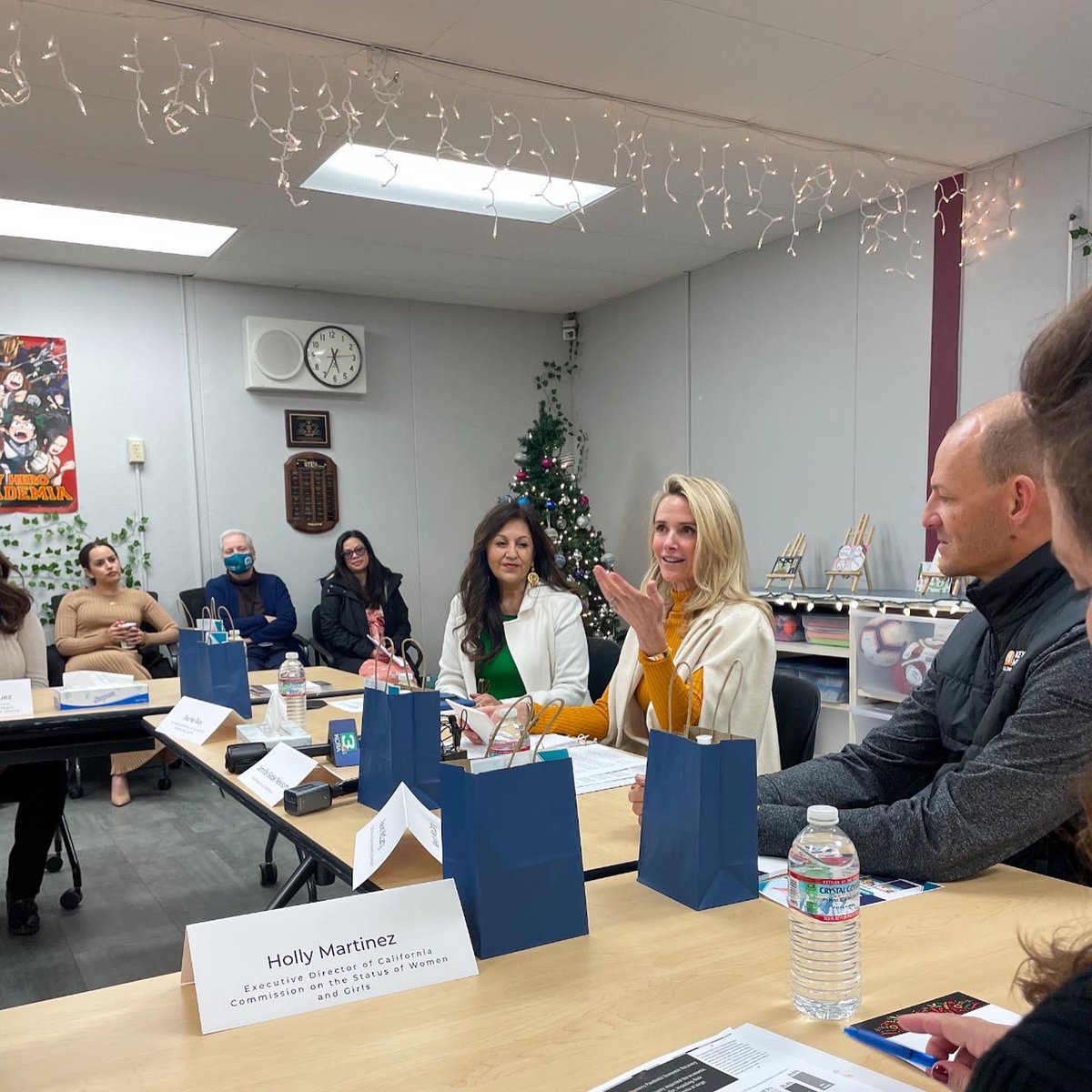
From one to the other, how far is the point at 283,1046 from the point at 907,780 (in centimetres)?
122

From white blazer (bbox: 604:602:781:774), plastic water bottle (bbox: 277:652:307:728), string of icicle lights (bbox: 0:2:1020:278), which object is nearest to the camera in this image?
white blazer (bbox: 604:602:781:774)

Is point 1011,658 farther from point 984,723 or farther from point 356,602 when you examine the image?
point 356,602

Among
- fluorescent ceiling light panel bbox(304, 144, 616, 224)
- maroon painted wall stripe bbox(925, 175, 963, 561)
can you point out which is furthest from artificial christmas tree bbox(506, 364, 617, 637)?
maroon painted wall stripe bbox(925, 175, 963, 561)

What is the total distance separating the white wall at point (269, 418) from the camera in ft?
19.1

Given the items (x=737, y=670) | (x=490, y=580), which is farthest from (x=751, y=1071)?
(x=490, y=580)

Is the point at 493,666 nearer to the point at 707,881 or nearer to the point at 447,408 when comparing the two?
the point at 707,881

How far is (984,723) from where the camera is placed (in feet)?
5.03

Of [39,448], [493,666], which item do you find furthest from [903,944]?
[39,448]

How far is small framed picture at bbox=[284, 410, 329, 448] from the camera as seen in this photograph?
642cm

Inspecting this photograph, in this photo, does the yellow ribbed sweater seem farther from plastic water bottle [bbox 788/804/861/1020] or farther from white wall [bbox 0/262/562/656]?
white wall [bbox 0/262/562/656]

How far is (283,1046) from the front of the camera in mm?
995

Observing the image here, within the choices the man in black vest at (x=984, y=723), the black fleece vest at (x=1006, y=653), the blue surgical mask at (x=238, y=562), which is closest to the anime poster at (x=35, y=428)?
the blue surgical mask at (x=238, y=562)

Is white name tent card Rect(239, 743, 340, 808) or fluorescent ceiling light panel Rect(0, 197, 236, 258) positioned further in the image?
fluorescent ceiling light panel Rect(0, 197, 236, 258)

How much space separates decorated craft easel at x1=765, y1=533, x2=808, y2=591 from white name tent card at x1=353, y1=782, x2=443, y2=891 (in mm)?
4051
